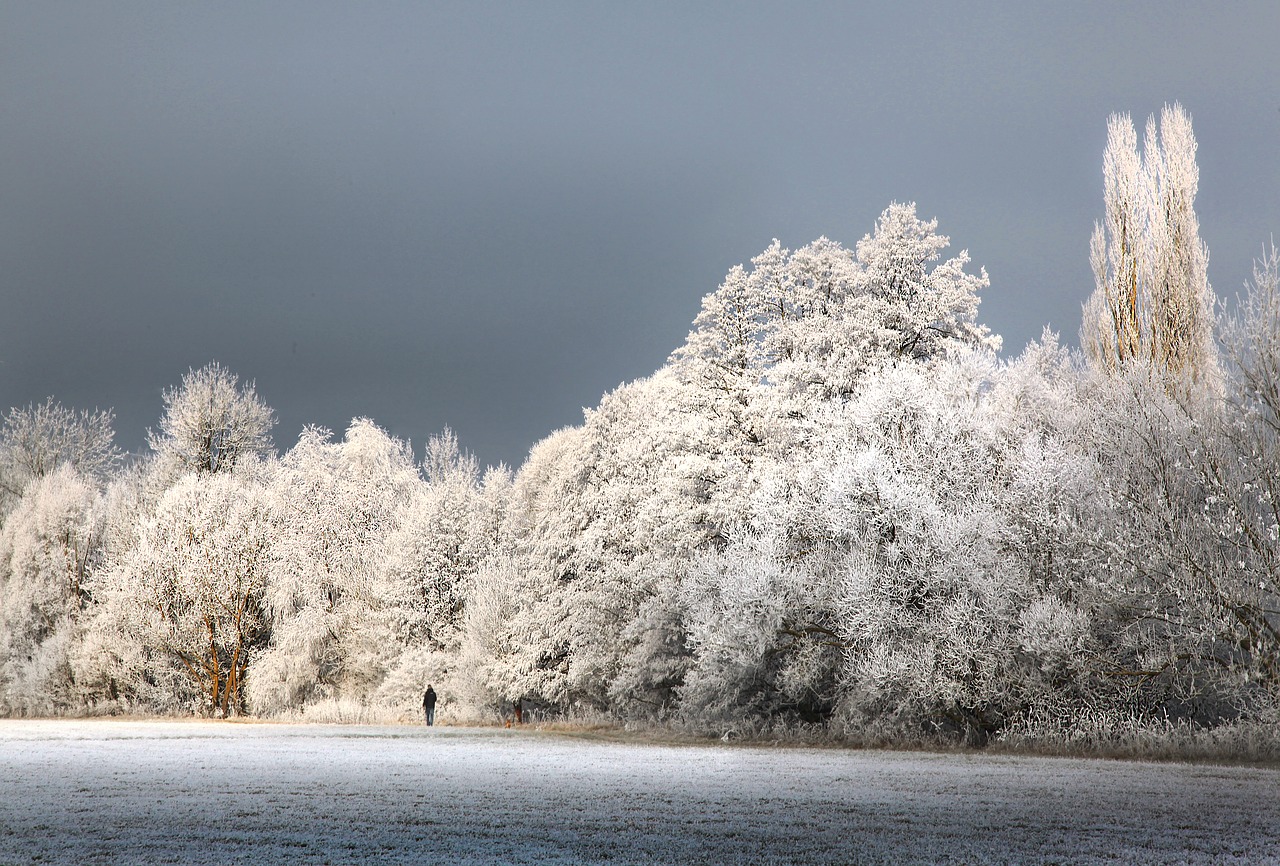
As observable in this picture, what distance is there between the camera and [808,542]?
1208 inches

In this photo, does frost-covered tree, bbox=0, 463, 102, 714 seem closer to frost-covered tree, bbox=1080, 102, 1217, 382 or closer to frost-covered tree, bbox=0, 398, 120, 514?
frost-covered tree, bbox=0, 398, 120, 514

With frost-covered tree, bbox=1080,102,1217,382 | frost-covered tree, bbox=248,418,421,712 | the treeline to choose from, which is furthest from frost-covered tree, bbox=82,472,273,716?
frost-covered tree, bbox=1080,102,1217,382

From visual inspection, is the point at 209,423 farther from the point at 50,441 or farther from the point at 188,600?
the point at 188,600

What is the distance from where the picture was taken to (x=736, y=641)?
93.0ft

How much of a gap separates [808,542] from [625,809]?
17472mm

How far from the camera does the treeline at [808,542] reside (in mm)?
23156

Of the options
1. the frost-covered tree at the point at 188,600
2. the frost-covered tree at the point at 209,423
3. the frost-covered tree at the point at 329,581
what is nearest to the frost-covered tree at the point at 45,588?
the frost-covered tree at the point at 188,600

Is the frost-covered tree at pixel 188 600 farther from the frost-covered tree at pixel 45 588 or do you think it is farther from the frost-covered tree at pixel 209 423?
the frost-covered tree at pixel 209 423

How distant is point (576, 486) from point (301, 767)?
23.4 meters

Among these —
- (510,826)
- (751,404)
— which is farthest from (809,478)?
(510,826)

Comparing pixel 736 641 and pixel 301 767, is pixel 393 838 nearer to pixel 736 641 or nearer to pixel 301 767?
pixel 301 767

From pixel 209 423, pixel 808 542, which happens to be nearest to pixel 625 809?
pixel 808 542

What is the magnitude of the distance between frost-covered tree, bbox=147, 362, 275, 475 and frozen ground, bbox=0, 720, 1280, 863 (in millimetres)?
39051

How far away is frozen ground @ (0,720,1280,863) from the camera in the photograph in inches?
419
